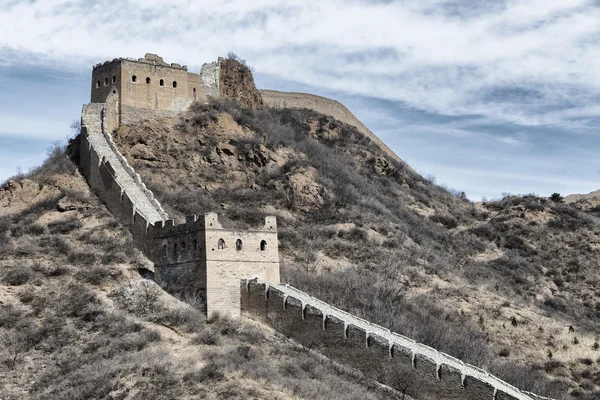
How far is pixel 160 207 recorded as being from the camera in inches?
1613

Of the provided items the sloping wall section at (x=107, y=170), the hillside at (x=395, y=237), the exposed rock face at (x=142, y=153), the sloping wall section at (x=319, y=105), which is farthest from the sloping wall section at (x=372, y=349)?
the sloping wall section at (x=319, y=105)

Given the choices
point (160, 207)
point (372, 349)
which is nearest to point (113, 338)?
point (372, 349)

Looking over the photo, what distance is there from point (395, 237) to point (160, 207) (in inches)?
528

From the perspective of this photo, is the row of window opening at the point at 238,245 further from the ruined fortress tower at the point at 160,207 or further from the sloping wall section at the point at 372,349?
the sloping wall section at the point at 372,349

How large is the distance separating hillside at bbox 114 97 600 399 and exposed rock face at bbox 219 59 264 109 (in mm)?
1252

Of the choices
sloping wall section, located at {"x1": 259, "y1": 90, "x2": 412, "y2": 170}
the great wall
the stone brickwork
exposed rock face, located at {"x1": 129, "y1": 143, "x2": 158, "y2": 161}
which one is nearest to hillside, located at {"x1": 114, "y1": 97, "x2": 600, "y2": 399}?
exposed rock face, located at {"x1": 129, "y1": 143, "x2": 158, "y2": 161}

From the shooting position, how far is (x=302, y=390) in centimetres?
2769

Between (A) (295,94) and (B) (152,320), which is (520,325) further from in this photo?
(A) (295,94)

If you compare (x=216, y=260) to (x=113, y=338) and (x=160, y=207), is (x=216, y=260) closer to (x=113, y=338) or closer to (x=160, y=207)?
(x=113, y=338)

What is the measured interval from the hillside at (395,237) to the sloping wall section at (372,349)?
183 inches

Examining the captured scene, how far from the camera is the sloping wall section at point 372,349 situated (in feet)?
Result: 95.4

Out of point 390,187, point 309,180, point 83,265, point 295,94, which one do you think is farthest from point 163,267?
point 295,94

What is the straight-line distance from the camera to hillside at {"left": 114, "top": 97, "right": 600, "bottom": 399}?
3991cm

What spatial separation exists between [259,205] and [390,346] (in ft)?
60.6
